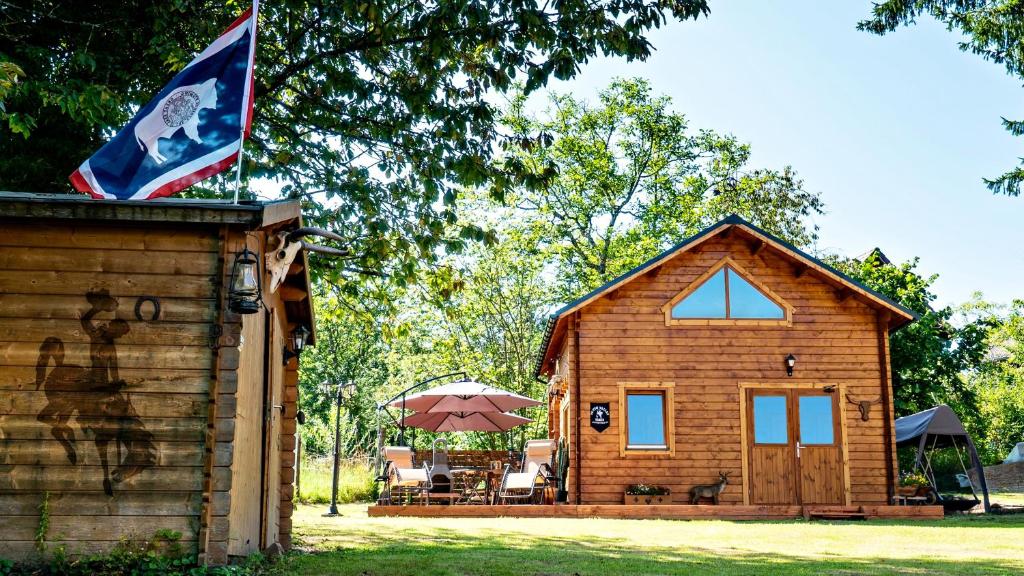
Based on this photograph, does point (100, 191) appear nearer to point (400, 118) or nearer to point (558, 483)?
point (400, 118)

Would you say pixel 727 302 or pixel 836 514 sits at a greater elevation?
pixel 727 302

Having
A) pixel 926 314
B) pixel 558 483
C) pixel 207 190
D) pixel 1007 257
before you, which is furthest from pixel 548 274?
pixel 1007 257

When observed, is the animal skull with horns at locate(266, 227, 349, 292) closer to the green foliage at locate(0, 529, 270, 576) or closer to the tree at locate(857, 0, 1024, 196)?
the green foliage at locate(0, 529, 270, 576)

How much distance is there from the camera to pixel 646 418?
17.6 meters

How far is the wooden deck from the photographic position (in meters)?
16.1

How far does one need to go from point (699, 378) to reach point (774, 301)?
202cm

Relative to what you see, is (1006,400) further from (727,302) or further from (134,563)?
(134,563)

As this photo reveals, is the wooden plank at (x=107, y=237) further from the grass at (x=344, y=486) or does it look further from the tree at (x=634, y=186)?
the tree at (x=634, y=186)

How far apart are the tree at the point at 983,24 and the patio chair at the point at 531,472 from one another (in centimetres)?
897

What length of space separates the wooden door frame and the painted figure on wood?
1281 centimetres

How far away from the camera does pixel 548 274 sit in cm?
3322

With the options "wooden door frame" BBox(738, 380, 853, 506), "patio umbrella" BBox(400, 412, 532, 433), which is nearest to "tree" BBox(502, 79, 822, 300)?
"patio umbrella" BBox(400, 412, 532, 433)

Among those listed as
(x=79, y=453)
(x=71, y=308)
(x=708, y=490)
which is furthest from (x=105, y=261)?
(x=708, y=490)

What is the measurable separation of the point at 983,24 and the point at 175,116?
13077 mm
